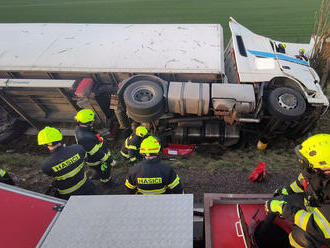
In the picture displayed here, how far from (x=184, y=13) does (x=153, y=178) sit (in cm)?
1200

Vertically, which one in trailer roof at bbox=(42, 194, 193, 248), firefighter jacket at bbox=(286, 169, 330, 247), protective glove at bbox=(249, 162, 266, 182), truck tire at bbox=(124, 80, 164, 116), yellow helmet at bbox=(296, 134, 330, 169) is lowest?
trailer roof at bbox=(42, 194, 193, 248)

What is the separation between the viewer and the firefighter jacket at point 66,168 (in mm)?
2881

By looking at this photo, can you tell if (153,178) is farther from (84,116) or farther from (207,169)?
(207,169)

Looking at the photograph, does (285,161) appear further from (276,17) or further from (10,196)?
(276,17)

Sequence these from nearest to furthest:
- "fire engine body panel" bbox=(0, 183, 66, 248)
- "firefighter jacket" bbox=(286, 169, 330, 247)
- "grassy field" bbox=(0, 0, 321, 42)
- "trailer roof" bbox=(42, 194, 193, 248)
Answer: "trailer roof" bbox=(42, 194, 193, 248) → "firefighter jacket" bbox=(286, 169, 330, 247) → "fire engine body panel" bbox=(0, 183, 66, 248) → "grassy field" bbox=(0, 0, 321, 42)

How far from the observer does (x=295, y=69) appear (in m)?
4.91

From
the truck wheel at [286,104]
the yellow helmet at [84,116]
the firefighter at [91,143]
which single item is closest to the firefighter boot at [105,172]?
the firefighter at [91,143]

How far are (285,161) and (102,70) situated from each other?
13.5 feet

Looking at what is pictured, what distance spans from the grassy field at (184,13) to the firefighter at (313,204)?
862 centimetres

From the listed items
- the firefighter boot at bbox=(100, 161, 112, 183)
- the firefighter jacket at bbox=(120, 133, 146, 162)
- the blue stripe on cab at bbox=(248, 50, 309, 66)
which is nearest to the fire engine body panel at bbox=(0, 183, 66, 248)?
the firefighter boot at bbox=(100, 161, 112, 183)

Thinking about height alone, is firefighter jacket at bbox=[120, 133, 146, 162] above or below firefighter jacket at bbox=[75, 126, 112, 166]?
above

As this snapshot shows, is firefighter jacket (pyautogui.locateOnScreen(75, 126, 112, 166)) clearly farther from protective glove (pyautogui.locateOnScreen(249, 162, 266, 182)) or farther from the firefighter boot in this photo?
protective glove (pyautogui.locateOnScreen(249, 162, 266, 182))

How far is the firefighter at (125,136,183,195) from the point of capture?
2.65 m

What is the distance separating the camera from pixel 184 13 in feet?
41.2
